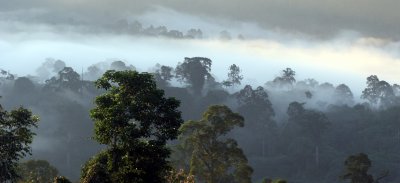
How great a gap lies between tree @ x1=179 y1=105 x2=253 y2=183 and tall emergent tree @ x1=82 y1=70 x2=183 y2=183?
78.5ft

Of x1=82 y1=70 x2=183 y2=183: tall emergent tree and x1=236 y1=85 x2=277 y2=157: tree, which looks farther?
x1=236 y1=85 x2=277 y2=157: tree

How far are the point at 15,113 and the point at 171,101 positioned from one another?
34.5 ft

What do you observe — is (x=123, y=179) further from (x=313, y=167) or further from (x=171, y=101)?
(x=313, y=167)

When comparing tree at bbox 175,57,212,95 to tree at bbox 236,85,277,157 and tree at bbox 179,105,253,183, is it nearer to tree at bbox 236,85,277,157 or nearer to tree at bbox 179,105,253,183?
tree at bbox 236,85,277,157

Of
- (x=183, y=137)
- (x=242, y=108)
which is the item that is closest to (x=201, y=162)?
(x=183, y=137)

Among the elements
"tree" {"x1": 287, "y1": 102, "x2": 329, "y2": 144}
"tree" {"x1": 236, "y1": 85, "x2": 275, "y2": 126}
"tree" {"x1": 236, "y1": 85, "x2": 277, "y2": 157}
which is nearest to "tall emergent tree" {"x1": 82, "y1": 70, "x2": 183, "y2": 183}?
"tree" {"x1": 287, "y1": 102, "x2": 329, "y2": 144}

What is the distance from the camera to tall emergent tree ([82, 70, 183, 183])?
113 feet

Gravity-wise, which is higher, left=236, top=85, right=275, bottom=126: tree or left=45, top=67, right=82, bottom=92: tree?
left=45, top=67, right=82, bottom=92: tree

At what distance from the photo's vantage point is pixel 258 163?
483 ft

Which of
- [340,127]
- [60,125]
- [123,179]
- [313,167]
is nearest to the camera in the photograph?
[123,179]

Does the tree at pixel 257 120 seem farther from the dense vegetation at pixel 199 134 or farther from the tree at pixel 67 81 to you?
the tree at pixel 67 81

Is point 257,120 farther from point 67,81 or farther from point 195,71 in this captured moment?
point 67,81

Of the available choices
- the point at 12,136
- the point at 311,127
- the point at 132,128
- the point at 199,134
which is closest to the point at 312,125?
the point at 311,127

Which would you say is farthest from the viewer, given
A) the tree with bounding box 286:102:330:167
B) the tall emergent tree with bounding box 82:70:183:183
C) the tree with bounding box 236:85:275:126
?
the tree with bounding box 236:85:275:126
